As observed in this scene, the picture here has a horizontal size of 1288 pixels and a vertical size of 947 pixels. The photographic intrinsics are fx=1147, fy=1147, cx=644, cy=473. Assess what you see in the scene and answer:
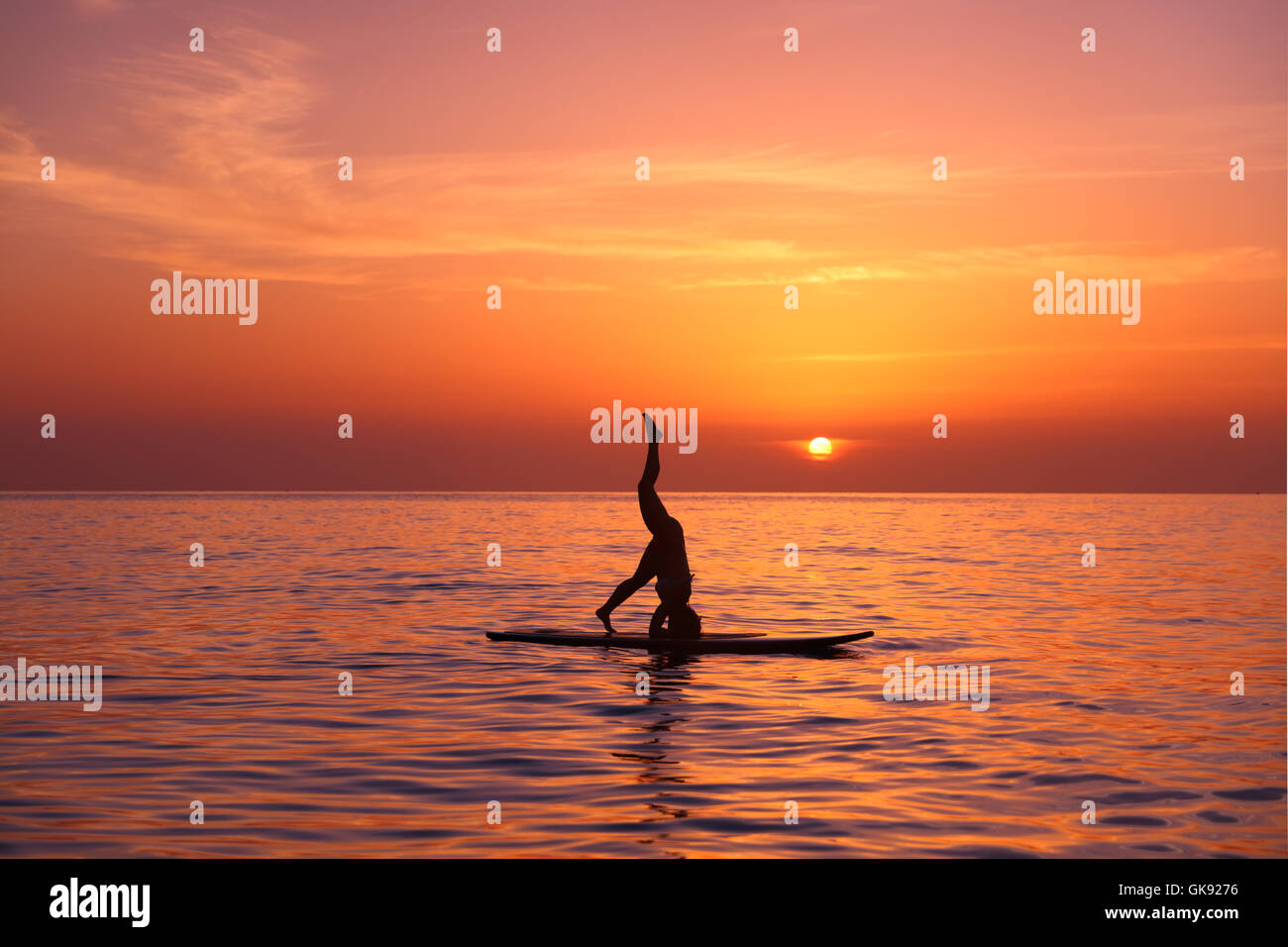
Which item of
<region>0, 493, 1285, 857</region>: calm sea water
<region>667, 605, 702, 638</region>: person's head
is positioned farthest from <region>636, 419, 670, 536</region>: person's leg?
<region>0, 493, 1285, 857</region>: calm sea water

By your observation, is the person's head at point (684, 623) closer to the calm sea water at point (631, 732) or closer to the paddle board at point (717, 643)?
the paddle board at point (717, 643)

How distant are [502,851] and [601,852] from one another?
71 cm

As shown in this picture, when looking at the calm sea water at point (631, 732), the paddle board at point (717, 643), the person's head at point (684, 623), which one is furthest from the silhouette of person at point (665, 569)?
the calm sea water at point (631, 732)

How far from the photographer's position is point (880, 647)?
768 inches

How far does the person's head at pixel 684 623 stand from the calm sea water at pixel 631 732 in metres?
0.80

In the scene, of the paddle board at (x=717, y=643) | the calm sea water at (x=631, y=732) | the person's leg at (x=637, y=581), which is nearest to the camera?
the calm sea water at (x=631, y=732)

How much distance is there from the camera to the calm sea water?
880 cm

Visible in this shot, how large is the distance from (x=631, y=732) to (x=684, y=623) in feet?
19.7

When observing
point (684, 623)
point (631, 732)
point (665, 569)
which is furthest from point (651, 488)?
point (631, 732)

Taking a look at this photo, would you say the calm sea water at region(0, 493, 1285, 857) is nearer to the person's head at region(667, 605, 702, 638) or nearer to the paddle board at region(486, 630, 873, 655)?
the paddle board at region(486, 630, 873, 655)

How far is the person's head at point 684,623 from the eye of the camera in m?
18.5

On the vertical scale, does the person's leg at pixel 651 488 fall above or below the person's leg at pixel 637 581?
above

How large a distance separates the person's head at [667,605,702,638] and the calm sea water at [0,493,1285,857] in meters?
0.80
